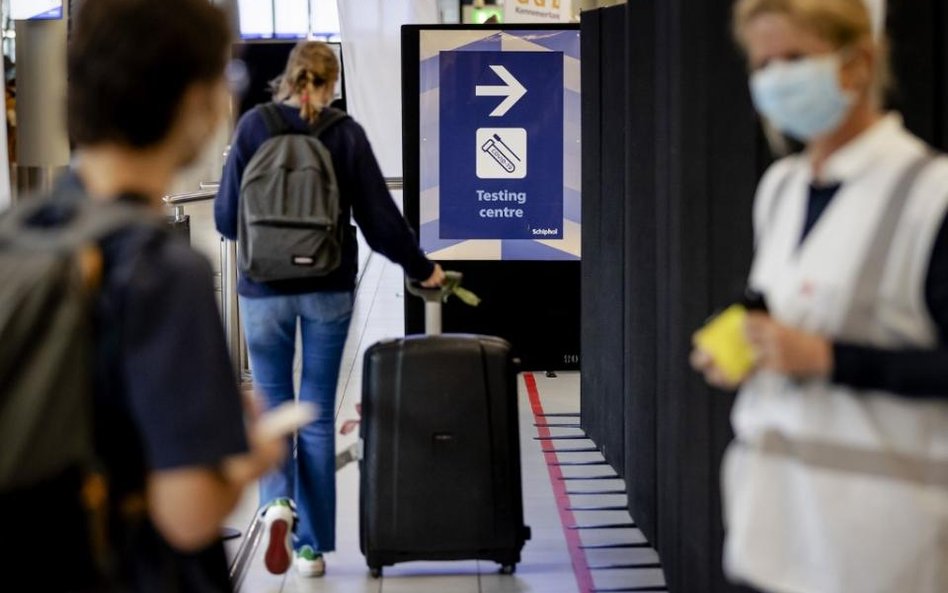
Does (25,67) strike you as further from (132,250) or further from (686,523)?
(132,250)

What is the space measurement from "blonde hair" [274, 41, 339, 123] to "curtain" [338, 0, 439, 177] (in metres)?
7.51

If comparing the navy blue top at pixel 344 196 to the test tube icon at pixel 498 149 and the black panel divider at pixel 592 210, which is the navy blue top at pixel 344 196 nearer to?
the black panel divider at pixel 592 210

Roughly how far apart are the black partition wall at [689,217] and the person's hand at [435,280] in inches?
30.1

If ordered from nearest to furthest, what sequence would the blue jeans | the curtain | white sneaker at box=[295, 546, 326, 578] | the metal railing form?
the blue jeans → white sneaker at box=[295, 546, 326, 578] → the metal railing → the curtain

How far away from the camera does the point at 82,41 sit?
1538 mm

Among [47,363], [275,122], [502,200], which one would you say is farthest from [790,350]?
[502,200]

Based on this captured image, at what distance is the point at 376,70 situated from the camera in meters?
12.4

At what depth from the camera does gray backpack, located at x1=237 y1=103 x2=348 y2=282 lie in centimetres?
425

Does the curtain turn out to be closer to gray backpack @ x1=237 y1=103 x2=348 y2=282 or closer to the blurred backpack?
gray backpack @ x1=237 y1=103 x2=348 y2=282

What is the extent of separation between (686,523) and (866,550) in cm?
196

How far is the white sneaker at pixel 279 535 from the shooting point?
4395 millimetres

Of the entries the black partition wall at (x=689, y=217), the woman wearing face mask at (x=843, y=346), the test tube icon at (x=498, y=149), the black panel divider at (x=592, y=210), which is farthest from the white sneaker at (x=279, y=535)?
the test tube icon at (x=498, y=149)

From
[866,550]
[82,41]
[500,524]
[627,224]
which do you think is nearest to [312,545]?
[500,524]

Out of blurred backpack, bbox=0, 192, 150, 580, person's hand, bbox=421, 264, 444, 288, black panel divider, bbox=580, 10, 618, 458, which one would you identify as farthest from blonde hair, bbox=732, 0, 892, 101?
black panel divider, bbox=580, 10, 618, 458
